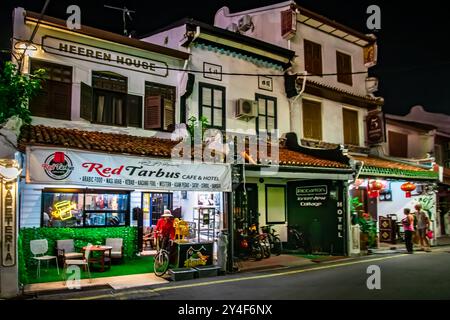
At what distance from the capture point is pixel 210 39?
52.6 ft

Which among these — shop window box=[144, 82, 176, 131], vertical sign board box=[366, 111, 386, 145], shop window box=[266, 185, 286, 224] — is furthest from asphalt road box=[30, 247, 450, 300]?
vertical sign board box=[366, 111, 386, 145]

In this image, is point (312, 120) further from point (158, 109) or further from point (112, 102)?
point (112, 102)

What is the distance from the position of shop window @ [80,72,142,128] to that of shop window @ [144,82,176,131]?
1.07ft

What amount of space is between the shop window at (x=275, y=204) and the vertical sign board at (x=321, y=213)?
42 centimetres

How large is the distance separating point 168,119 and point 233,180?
388cm

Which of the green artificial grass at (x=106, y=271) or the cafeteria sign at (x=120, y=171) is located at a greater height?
the cafeteria sign at (x=120, y=171)

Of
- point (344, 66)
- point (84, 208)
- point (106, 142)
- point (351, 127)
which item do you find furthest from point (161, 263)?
point (344, 66)

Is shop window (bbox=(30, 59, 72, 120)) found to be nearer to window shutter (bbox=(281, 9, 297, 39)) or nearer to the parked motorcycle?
the parked motorcycle

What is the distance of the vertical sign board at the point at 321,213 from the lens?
1576 centimetres

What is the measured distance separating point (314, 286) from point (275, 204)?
7.73 metres

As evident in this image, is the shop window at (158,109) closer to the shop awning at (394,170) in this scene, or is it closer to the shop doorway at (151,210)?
the shop doorway at (151,210)

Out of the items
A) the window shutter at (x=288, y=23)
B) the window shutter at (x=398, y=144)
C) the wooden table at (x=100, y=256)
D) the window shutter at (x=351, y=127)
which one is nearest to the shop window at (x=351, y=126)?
the window shutter at (x=351, y=127)

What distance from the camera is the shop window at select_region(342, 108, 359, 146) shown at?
20984mm

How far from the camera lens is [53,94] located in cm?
1296
